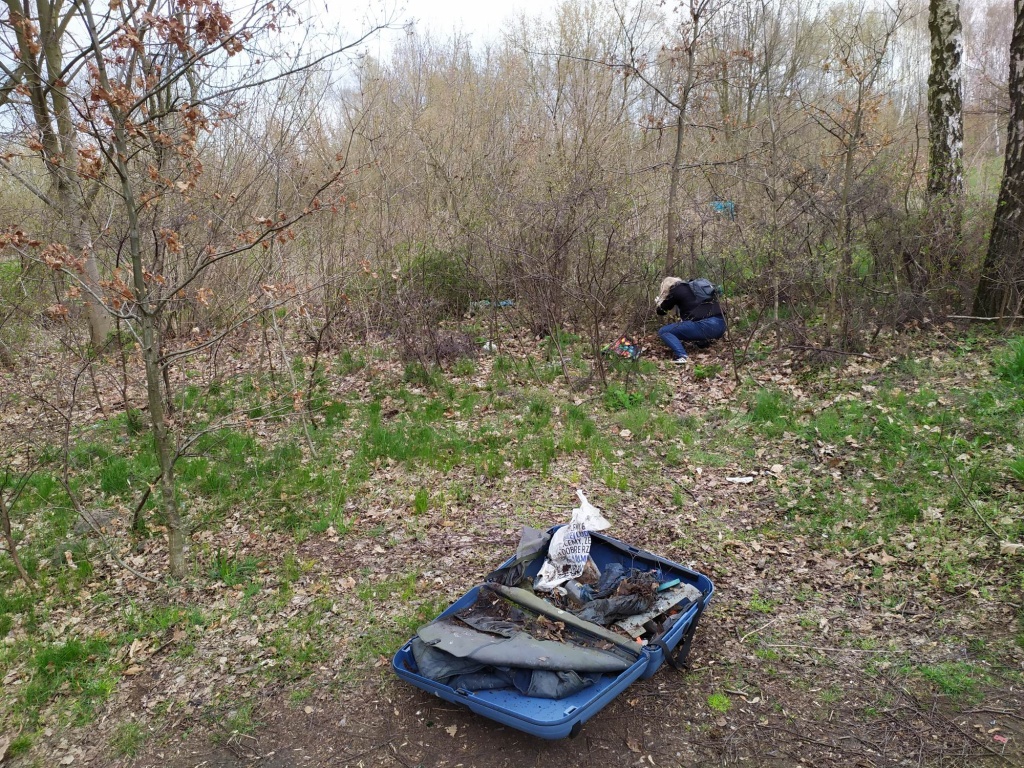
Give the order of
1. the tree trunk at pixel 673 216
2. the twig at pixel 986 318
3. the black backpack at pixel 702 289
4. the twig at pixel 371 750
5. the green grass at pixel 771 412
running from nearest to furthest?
1. the twig at pixel 371 750
2. the green grass at pixel 771 412
3. the twig at pixel 986 318
4. the black backpack at pixel 702 289
5. the tree trunk at pixel 673 216

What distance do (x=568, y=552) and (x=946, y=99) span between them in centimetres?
728

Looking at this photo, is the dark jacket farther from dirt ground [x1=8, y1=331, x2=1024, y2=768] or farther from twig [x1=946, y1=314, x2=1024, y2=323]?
dirt ground [x1=8, y1=331, x2=1024, y2=768]

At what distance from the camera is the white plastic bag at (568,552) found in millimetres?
3947

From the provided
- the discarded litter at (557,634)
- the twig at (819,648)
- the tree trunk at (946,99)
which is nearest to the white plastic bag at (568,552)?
the discarded litter at (557,634)

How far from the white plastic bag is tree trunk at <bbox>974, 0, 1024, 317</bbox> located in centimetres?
513

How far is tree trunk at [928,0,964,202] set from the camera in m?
7.81

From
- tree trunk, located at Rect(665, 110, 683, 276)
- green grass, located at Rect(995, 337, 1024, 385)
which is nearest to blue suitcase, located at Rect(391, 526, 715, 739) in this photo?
green grass, located at Rect(995, 337, 1024, 385)

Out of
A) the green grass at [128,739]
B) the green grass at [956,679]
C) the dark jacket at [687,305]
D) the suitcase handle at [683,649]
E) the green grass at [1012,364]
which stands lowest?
the green grass at [128,739]

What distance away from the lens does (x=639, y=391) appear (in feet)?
22.7

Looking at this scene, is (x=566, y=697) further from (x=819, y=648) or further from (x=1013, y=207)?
(x=1013, y=207)

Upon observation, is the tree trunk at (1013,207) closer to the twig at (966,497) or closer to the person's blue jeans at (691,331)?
the person's blue jeans at (691,331)

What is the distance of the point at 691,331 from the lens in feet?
25.3

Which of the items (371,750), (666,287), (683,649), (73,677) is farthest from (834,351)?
(73,677)

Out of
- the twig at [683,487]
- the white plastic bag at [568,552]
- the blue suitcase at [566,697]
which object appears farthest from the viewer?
the twig at [683,487]
